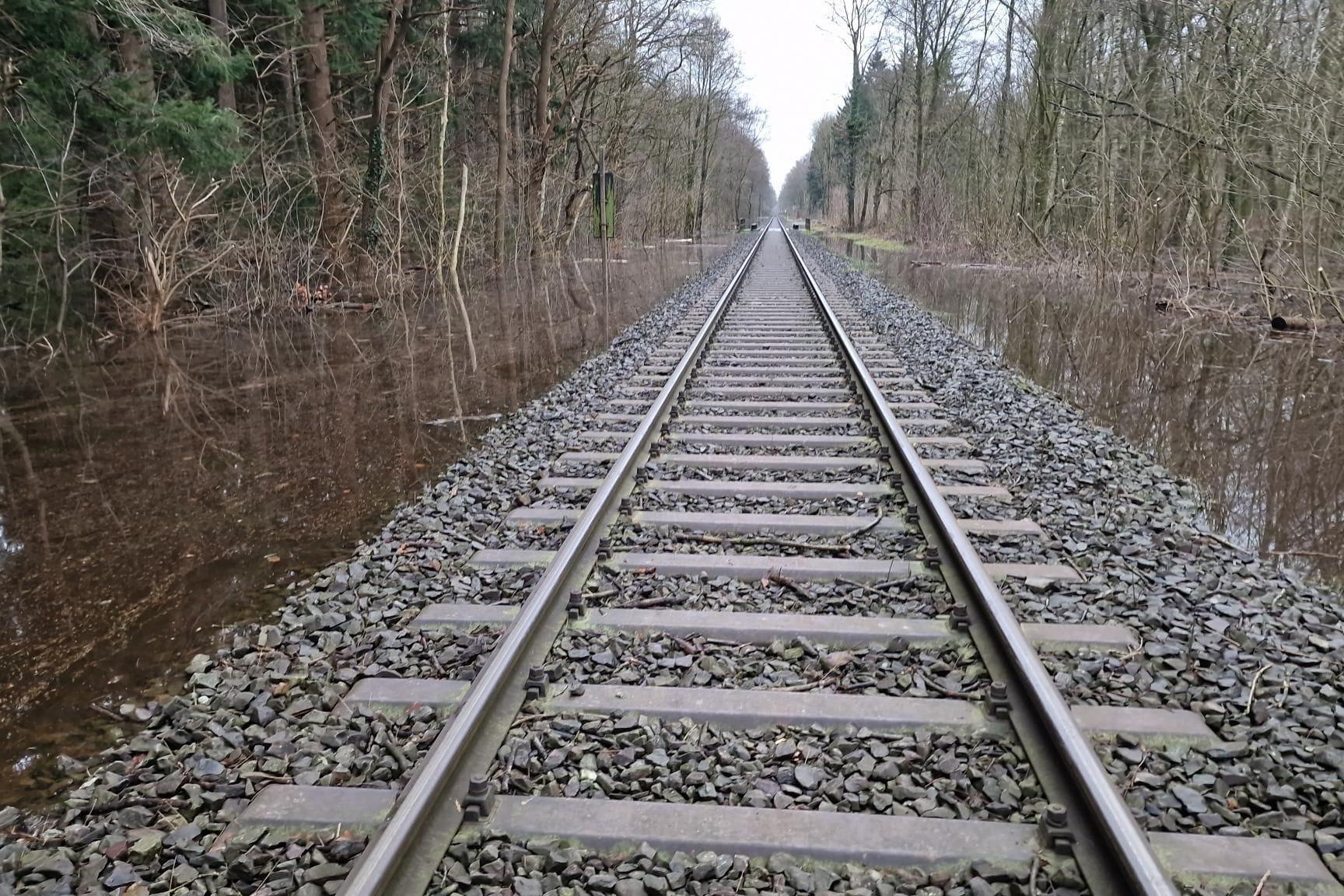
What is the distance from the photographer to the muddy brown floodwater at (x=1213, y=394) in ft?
18.7

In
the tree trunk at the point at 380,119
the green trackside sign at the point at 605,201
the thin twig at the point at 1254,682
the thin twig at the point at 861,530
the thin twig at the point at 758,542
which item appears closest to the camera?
the thin twig at the point at 1254,682

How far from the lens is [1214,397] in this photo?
30.1 feet

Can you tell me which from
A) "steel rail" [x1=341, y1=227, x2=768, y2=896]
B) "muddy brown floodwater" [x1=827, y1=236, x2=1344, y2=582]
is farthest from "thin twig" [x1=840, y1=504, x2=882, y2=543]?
"muddy brown floodwater" [x1=827, y1=236, x2=1344, y2=582]

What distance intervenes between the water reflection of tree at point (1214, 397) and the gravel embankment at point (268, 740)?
472cm

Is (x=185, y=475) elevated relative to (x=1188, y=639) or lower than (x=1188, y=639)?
lower

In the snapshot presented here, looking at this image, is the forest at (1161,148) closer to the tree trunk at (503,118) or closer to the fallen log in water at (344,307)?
the tree trunk at (503,118)

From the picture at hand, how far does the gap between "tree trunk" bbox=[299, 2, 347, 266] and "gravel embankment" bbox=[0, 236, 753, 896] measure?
13782 mm

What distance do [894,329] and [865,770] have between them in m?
10.5

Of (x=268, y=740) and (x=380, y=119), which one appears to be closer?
(x=268, y=740)

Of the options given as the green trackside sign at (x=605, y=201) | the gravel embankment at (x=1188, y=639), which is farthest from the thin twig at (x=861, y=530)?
the green trackside sign at (x=605, y=201)

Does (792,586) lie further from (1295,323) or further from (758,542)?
(1295,323)

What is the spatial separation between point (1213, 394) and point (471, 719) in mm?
9357

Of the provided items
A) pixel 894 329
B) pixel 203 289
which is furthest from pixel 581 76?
pixel 894 329

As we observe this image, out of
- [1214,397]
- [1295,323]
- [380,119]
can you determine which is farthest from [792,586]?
[380,119]
